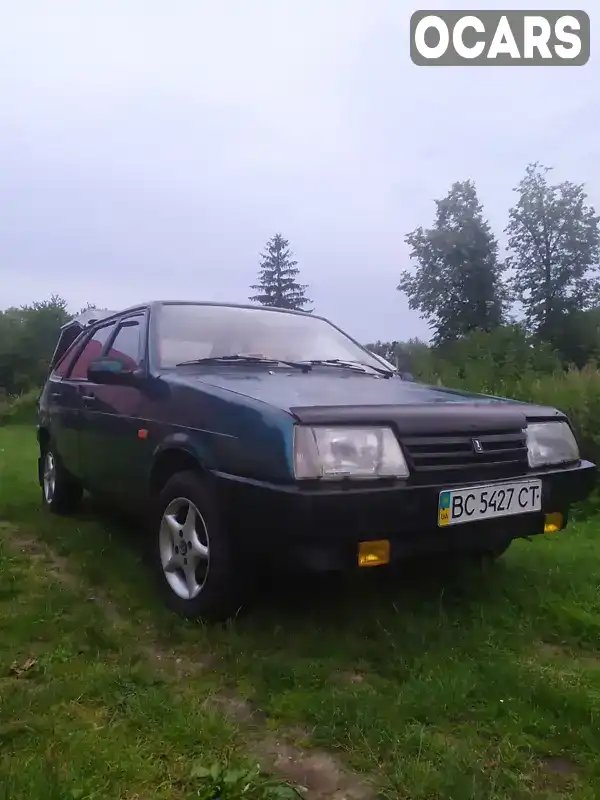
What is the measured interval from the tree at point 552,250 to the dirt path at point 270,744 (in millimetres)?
33967

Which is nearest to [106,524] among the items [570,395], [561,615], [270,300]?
[561,615]

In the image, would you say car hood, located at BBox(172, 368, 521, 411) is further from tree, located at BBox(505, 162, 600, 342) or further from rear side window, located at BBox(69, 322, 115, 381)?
tree, located at BBox(505, 162, 600, 342)

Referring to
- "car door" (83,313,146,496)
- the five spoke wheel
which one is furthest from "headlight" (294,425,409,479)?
"car door" (83,313,146,496)

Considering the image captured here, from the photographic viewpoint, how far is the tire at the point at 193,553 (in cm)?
259

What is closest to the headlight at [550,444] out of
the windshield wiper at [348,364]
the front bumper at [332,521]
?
the front bumper at [332,521]

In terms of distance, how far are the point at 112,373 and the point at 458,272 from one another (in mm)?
30249

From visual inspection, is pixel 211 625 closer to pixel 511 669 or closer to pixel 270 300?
pixel 511 669

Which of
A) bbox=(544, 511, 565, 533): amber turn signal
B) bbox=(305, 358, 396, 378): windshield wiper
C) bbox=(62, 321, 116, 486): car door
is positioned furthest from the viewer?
bbox=(62, 321, 116, 486): car door

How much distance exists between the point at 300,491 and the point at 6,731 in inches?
43.9

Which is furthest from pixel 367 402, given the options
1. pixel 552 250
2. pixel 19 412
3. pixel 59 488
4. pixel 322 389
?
pixel 552 250

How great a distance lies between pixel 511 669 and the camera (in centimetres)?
232

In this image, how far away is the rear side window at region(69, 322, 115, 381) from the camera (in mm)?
4352

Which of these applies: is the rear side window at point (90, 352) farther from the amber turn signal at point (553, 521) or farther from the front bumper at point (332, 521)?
the amber turn signal at point (553, 521)

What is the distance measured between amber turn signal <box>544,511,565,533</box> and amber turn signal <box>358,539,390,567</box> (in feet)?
2.89
